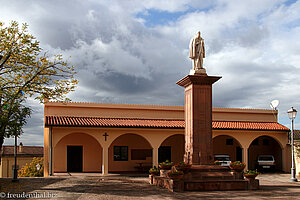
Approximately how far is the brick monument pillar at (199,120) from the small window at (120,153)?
35.5 feet

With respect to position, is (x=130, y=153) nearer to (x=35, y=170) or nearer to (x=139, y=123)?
(x=139, y=123)

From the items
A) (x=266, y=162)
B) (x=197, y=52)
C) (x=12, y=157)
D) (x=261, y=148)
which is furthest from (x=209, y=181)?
(x=12, y=157)

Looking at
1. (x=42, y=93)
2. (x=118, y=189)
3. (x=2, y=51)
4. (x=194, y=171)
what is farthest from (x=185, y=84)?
(x=2, y=51)

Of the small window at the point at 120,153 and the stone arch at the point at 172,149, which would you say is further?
the stone arch at the point at 172,149

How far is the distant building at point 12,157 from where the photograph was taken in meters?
38.0

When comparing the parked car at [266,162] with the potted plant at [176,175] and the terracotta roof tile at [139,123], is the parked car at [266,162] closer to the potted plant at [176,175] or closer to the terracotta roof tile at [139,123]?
the terracotta roof tile at [139,123]

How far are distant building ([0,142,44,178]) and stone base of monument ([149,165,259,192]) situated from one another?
1139 inches

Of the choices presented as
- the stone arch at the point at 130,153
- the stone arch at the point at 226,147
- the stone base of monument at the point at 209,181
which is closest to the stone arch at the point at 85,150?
the stone arch at the point at 130,153

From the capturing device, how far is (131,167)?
24.5 meters

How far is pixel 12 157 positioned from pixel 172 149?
22.7 meters

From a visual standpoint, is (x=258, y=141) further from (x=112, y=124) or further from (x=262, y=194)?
(x=262, y=194)

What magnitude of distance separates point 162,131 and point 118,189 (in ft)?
30.5

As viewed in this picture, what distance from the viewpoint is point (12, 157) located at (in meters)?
39.5

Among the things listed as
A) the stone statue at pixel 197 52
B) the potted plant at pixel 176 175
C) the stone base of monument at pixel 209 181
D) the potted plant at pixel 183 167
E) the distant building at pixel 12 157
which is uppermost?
the stone statue at pixel 197 52
